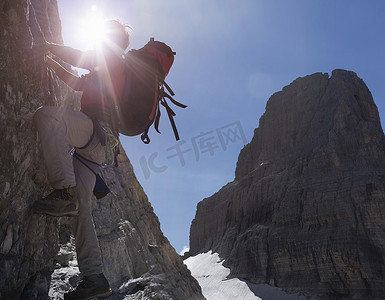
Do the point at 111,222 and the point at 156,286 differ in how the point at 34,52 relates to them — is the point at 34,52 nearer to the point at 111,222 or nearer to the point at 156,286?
the point at 156,286

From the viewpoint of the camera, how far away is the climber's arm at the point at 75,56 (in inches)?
146

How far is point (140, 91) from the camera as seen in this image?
3715 millimetres

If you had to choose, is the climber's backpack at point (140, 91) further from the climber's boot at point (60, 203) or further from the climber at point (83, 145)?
the climber's boot at point (60, 203)

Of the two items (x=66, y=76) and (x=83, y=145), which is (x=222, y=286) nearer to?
(x=66, y=76)

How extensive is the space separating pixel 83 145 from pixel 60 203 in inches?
23.4

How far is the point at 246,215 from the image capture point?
7031cm

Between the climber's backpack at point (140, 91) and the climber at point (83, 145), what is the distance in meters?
0.11

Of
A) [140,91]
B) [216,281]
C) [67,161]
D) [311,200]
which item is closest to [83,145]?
[67,161]

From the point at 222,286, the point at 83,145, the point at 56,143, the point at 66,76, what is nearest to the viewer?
the point at 56,143

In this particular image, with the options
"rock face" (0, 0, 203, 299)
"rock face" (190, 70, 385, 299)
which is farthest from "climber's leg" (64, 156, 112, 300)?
"rock face" (190, 70, 385, 299)

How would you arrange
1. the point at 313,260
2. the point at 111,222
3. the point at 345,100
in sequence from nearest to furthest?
1. the point at 111,222
2. the point at 313,260
3. the point at 345,100

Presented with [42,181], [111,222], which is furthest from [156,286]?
[42,181]

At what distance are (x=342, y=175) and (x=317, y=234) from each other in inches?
417

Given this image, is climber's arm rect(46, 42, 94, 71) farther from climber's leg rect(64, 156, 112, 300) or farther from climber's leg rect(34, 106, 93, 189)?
climber's leg rect(64, 156, 112, 300)
